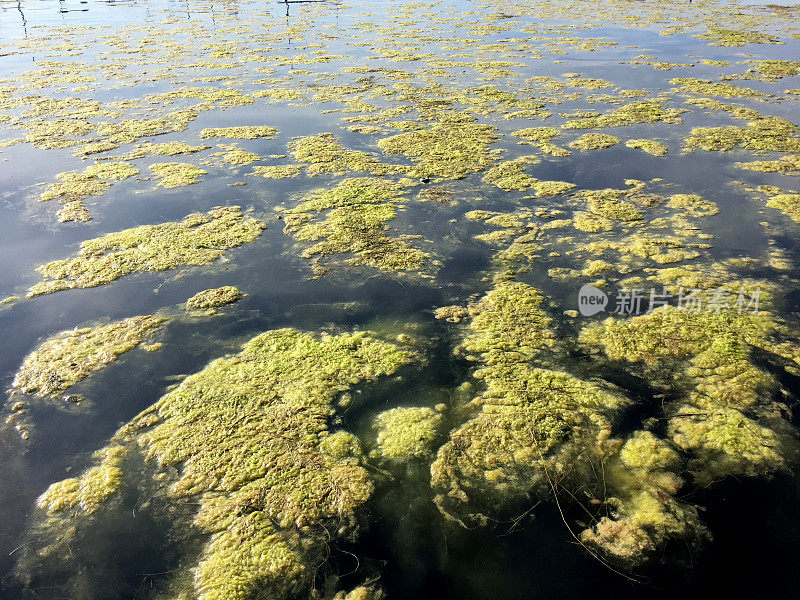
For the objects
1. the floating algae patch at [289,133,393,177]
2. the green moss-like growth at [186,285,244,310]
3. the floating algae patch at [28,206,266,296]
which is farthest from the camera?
the floating algae patch at [289,133,393,177]

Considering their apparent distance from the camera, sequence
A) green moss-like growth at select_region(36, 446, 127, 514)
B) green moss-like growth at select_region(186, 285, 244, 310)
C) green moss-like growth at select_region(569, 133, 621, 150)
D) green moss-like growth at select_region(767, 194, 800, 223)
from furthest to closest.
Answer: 1. green moss-like growth at select_region(569, 133, 621, 150)
2. green moss-like growth at select_region(767, 194, 800, 223)
3. green moss-like growth at select_region(186, 285, 244, 310)
4. green moss-like growth at select_region(36, 446, 127, 514)

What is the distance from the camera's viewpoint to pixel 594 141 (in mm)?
7605

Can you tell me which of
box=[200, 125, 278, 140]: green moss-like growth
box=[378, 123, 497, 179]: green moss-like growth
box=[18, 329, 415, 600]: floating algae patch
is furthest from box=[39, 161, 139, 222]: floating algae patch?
box=[378, 123, 497, 179]: green moss-like growth

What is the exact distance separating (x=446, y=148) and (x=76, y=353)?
5.53 meters

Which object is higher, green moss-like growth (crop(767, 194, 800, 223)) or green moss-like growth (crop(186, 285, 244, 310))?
green moss-like growth (crop(767, 194, 800, 223))

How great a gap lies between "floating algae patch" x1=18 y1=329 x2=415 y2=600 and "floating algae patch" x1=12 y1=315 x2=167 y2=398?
763 mm

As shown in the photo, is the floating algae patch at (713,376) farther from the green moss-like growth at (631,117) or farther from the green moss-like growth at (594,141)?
the green moss-like growth at (631,117)

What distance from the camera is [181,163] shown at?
23.8 feet

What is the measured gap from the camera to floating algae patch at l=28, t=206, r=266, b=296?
4.88 metres

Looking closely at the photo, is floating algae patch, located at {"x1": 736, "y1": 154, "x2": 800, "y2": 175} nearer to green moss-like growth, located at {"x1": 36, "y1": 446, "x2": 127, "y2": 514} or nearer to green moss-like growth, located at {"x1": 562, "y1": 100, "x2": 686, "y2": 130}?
green moss-like growth, located at {"x1": 562, "y1": 100, "x2": 686, "y2": 130}

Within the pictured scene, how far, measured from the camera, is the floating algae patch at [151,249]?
4883 mm

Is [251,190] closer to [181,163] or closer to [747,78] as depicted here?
[181,163]

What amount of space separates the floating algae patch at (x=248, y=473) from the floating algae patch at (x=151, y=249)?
186cm

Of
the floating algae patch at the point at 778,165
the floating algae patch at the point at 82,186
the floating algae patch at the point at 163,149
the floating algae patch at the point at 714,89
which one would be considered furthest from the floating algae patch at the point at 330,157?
the floating algae patch at the point at 714,89
